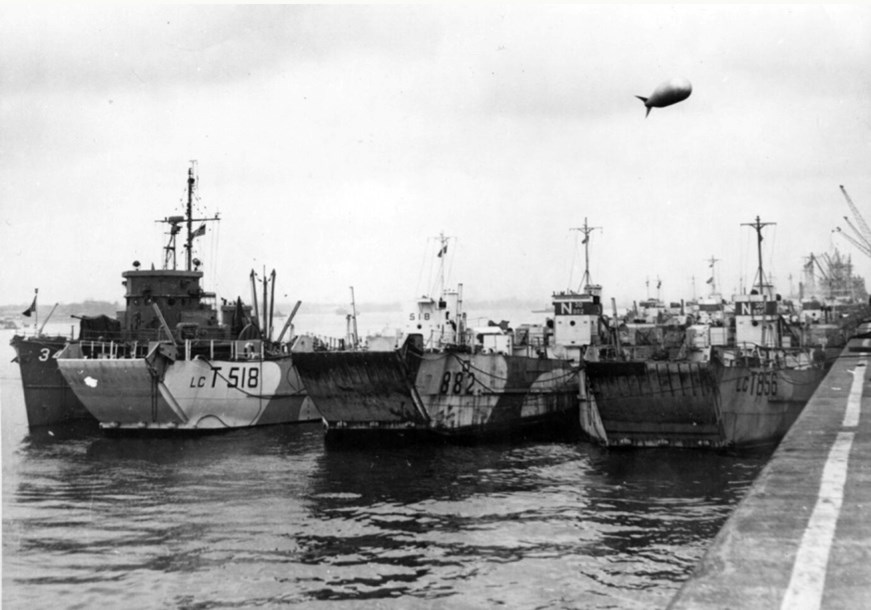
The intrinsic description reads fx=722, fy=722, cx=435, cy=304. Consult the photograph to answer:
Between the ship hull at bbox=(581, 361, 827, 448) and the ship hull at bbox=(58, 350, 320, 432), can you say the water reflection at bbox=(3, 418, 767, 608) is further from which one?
the ship hull at bbox=(58, 350, 320, 432)

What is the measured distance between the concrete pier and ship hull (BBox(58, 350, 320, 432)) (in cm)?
1836

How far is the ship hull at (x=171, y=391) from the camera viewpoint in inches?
880

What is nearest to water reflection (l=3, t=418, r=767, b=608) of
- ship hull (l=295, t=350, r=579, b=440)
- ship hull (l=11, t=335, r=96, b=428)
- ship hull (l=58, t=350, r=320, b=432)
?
ship hull (l=295, t=350, r=579, b=440)

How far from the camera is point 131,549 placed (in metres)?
11.4

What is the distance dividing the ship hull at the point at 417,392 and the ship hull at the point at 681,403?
340 cm

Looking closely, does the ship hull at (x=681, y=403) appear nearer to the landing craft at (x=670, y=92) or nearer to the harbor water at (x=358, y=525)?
the harbor water at (x=358, y=525)

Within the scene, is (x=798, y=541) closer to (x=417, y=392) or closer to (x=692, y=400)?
(x=692, y=400)

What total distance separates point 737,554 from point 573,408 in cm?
2211

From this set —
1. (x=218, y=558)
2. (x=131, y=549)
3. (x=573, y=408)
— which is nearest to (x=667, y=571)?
(x=218, y=558)

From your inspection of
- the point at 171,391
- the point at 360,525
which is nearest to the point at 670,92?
the point at 360,525

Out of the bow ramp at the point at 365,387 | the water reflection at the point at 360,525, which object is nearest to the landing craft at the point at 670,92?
the water reflection at the point at 360,525

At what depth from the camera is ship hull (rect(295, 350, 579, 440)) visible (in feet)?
67.0

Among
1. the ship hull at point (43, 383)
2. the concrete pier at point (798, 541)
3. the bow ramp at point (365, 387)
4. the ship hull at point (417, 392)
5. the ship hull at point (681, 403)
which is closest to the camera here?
the concrete pier at point (798, 541)

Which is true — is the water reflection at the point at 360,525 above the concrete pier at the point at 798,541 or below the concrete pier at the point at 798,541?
below
